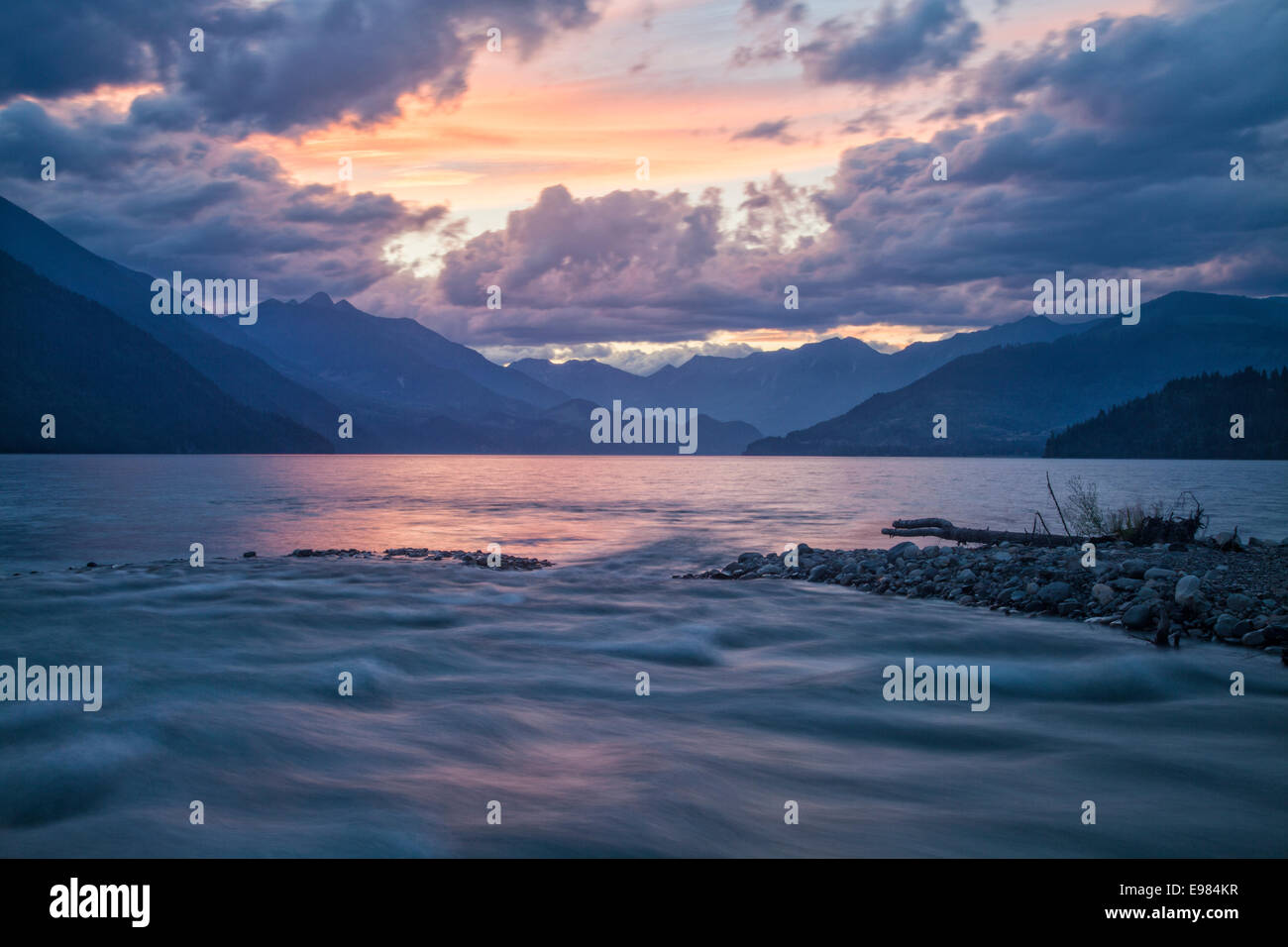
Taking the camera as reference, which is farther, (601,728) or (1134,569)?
(1134,569)

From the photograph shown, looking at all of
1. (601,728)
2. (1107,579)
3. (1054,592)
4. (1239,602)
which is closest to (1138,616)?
(1239,602)

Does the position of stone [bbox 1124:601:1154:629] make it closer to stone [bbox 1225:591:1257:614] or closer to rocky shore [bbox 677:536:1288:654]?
rocky shore [bbox 677:536:1288:654]

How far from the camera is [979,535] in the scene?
32219mm

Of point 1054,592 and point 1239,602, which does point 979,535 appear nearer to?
point 1054,592

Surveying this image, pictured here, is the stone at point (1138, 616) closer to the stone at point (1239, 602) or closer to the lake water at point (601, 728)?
the lake water at point (601, 728)

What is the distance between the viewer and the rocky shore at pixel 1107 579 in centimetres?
1550

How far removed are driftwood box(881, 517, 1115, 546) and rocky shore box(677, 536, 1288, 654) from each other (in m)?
1.03

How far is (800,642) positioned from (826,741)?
19.7 ft

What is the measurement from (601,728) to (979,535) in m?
25.3

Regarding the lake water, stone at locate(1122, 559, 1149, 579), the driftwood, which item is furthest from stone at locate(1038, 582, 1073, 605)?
the driftwood

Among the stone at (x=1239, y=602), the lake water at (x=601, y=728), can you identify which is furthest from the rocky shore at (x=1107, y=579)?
the lake water at (x=601, y=728)
